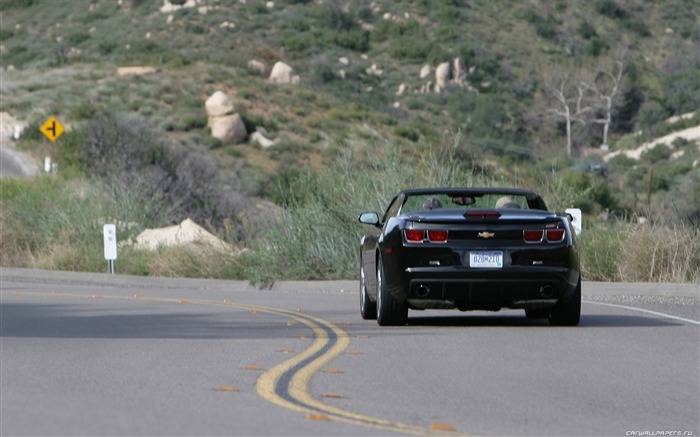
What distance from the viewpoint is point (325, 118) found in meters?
81.5

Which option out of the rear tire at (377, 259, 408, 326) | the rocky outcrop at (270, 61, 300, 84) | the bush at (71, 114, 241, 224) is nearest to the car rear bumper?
the rear tire at (377, 259, 408, 326)

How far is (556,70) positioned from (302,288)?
7039 cm

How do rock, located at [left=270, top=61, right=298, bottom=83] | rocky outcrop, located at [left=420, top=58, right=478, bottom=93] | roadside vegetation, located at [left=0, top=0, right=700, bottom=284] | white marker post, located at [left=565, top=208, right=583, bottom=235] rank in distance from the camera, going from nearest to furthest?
1. white marker post, located at [left=565, top=208, right=583, bottom=235]
2. roadside vegetation, located at [left=0, top=0, right=700, bottom=284]
3. rock, located at [left=270, top=61, right=298, bottom=83]
4. rocky outcrop, located at [left=420, top=58, right=478, bottom=93]

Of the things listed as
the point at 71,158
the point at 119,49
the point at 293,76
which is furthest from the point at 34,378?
the point at 119,49

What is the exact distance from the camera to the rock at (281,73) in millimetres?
91125

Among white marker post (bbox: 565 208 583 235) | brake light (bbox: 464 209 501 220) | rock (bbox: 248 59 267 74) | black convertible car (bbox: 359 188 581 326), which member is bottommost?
white marker post (bbox: 565 208 583 235)

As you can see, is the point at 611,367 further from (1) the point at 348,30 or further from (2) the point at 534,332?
(1) the point at 348,30

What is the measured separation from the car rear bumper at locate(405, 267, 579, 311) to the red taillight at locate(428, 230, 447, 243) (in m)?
0.28

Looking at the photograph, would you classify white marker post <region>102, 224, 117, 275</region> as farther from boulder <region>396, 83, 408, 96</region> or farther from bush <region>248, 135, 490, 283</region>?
boulder <region>396, 83, 408, 96</region>

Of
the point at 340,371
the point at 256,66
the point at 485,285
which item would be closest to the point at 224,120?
the point at 256,66

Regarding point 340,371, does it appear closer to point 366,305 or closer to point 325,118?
point 366,305

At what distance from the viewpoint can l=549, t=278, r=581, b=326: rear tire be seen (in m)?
14.7

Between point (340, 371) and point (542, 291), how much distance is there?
12.4 ft

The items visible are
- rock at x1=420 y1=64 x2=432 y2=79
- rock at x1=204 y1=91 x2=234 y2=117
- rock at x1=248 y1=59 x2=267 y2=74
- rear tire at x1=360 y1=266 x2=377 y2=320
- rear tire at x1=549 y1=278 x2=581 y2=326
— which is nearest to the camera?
rear tire at x1=549 y1=278 x2=581 y2=326
